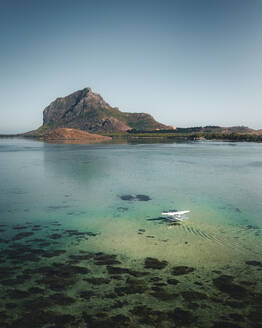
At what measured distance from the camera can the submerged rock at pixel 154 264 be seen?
17469mm

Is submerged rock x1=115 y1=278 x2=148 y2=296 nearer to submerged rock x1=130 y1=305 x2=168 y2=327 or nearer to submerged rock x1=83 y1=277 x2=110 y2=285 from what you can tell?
submerged rock x1=83 y1=277 x2=110 y2=285

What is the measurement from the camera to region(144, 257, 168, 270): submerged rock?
1747 cm

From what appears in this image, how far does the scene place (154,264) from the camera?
58.6 ft

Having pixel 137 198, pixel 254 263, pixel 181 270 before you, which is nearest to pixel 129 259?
pixel 181 270

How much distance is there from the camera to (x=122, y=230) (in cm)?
2448

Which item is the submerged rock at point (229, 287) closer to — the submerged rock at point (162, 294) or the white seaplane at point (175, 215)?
the submerged rock at point (162, 294)

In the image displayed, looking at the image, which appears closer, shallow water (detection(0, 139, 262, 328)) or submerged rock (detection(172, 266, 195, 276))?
shallow water (detection(0, 139, 262, 328))

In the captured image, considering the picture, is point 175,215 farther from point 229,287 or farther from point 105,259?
point 229,287

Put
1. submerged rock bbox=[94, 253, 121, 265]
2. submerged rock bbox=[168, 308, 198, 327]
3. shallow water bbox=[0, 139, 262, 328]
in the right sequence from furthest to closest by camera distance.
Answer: submerged rock bbox=[94, 253, 121, 265], shallow water bbox=[0, 139, 262, 328], submerged rock bbox=[168, 308, 198, 327]

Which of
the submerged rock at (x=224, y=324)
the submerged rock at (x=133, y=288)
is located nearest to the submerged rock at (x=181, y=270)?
the submerged rock at (x=133, y=288)

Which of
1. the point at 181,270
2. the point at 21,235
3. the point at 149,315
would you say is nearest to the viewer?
the point at 149,315

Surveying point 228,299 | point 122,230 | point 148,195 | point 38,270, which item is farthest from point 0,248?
point 148,195

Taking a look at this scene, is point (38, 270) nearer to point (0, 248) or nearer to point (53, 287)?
point (53, 287)

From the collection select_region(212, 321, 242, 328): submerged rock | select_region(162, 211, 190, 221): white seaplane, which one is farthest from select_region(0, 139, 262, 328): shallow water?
select_region(162, 211, 190, 221): white seaplane
